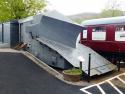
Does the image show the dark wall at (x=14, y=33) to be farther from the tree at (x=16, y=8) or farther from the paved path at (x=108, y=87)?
the paved path at (x=108, y=87)

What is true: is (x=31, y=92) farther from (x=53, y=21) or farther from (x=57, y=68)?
(x=53, y=21)

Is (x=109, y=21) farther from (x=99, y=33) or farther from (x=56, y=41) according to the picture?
(x=56, y=41)

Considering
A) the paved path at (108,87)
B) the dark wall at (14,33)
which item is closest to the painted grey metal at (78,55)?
the paved path at (108,87)

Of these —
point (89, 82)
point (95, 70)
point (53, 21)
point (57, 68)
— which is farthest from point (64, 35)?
point (89, 82)

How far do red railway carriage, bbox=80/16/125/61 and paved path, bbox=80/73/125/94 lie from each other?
458cm

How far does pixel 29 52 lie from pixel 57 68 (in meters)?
4.71

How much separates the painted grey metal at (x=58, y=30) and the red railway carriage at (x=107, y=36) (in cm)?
270

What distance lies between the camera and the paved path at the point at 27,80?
502 inches

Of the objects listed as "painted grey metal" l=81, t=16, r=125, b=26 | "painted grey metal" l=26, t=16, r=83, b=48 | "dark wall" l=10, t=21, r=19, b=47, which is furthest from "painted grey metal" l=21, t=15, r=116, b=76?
"dark wall" l=10, t=21, r=19, b=47

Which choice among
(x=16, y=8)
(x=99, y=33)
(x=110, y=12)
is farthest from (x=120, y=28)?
(x=110, y=12)

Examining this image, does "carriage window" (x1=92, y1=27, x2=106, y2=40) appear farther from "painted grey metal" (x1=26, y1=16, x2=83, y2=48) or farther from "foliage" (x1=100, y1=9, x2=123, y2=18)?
"foliage" (x1=100, y1=9, x2=123, y2=18)

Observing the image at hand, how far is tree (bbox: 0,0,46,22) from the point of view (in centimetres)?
3644

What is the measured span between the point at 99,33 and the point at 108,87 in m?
8.23

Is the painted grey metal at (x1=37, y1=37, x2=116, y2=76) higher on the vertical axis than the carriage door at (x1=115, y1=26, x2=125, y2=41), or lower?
lower
